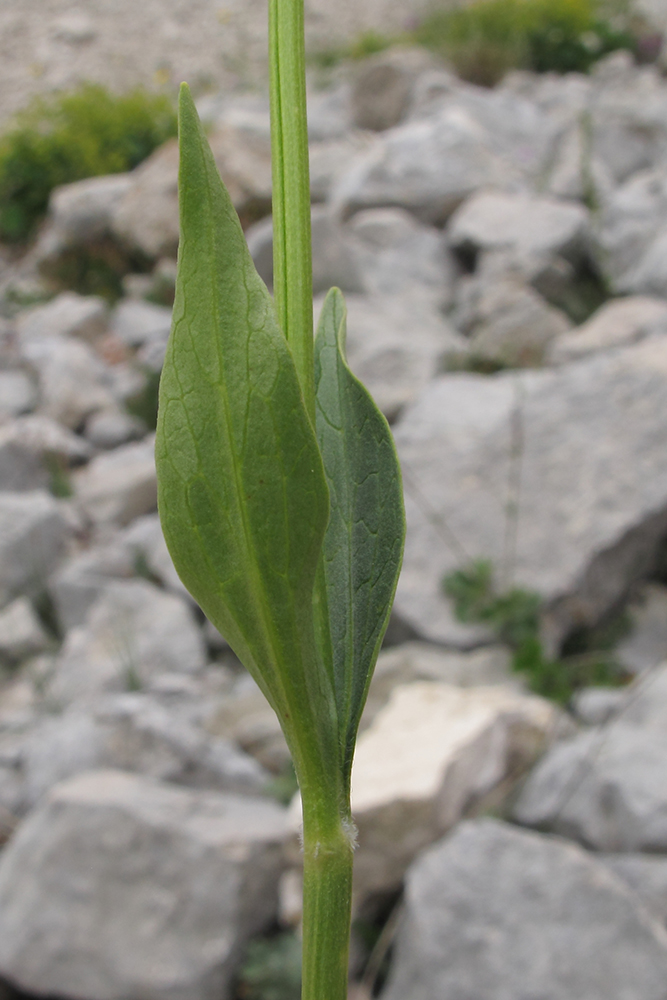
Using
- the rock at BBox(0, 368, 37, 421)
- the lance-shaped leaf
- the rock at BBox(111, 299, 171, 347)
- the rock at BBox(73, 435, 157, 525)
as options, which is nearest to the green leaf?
the lance-shaped leaf

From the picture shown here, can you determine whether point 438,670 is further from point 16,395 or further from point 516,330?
point 16,395

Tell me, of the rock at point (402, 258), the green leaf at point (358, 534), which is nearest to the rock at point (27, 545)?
the rock at point (402, 258)

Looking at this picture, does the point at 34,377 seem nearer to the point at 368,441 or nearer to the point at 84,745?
the point at 84,745

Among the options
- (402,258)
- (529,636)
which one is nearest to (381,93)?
(402,258)

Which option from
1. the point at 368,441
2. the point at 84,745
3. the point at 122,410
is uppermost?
the point at 368,441

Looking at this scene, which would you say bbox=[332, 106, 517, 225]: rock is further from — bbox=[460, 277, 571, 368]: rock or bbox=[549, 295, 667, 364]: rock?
bbox=[549, 295, 667, 364]: rock

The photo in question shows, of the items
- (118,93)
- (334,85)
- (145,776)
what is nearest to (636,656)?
(145,776)

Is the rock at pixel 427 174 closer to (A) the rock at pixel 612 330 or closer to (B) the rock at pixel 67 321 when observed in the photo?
(B) the rock at pixel 67 321
